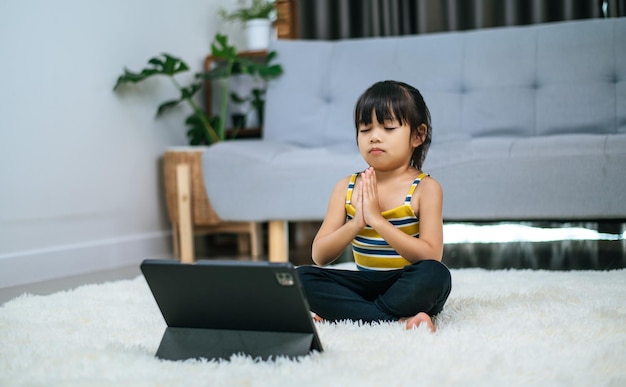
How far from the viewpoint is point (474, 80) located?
2600mm

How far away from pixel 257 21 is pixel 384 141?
2.04m

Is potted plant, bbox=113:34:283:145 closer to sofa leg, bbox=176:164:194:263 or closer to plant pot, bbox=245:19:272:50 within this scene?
plant pot, bbox=245:19:272:50

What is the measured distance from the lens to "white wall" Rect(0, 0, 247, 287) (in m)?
2.32

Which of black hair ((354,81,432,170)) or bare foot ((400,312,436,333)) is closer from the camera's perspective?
bare foot ((400,312,436,333))

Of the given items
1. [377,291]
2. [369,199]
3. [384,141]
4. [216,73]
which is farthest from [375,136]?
[216,73]

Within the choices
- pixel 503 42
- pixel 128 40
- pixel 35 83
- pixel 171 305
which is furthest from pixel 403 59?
pixel 171 305

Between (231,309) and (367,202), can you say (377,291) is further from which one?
(231,309)

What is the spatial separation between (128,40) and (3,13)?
62 centimetres

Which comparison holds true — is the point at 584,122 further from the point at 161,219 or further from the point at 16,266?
the point at 16,266

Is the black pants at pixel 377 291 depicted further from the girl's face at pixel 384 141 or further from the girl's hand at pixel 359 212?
the girl's face at pixel 384 141

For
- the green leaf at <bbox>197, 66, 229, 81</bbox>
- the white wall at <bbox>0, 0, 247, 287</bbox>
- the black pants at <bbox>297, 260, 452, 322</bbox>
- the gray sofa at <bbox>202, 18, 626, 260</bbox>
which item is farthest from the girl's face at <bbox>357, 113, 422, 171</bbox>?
the green leaf at <bbox>197, 66, 229, 81</bbox>

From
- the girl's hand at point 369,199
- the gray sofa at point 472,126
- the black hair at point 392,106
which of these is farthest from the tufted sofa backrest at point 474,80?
the girl's hand at point 369,199

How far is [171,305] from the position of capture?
111 cm

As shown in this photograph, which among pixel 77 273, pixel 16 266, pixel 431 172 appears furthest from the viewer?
pixel 77 273
